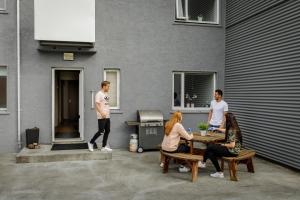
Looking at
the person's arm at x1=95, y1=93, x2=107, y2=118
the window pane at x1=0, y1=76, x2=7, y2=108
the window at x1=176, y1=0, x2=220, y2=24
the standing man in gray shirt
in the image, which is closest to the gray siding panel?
the window at x1=176, y1=0, x2=220, y2=24

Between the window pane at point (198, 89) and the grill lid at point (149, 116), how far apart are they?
1489 mm

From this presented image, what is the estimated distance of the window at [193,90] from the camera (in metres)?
9.96

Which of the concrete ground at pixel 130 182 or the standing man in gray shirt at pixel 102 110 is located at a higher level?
the standing man in gray shirt at pixel 102 110

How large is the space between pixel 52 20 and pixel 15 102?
8.51 feet

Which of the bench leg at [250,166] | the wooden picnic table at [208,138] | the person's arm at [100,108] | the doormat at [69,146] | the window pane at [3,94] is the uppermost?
the window pane at [3,94]

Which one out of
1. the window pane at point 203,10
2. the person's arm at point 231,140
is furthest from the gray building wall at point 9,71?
the person's arm at point 231,140

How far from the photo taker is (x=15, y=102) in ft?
28.3

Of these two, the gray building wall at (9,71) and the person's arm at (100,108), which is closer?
the person's arm at (100,108)

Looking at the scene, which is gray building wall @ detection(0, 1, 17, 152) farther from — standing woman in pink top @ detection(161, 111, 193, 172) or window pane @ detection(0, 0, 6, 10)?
standing woman in pink top @ detection(161, 111, 193, 172)

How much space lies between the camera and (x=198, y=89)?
1024 cm

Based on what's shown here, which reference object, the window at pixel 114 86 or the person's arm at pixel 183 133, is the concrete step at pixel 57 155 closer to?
the window at pixel 114 86

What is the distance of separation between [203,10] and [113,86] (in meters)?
4.09

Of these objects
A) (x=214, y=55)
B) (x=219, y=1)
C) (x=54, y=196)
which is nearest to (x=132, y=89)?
(x=214, y=55)

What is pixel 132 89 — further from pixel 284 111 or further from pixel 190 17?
pixel 284 111
